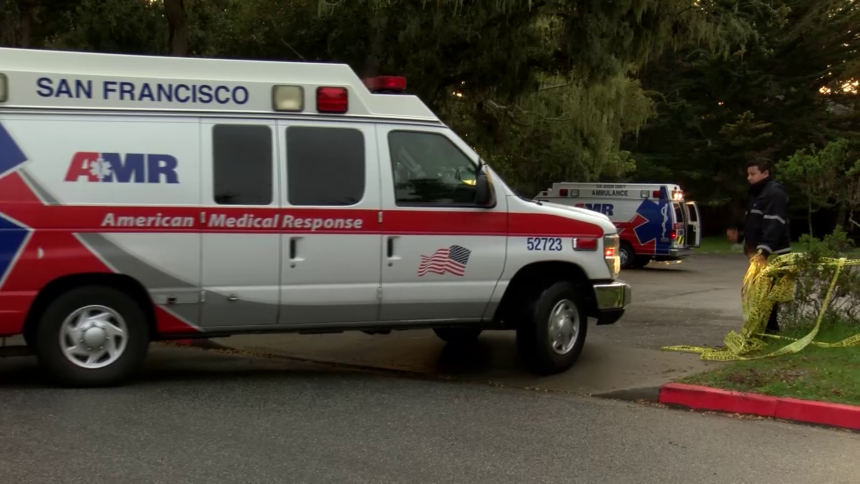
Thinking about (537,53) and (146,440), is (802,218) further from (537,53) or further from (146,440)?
(146,440)

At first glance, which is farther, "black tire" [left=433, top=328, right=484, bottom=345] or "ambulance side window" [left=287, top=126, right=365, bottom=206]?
"black tire" [left=433, top=328, right=484, bottom=345]

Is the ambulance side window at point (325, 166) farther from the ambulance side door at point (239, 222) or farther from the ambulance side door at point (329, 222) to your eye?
the ambulance side door at point (239, 222)

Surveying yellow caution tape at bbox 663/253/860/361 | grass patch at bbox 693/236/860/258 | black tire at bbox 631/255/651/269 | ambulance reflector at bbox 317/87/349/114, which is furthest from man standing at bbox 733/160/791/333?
grass patch at bbox 693/236/860/258

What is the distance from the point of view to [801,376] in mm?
6812

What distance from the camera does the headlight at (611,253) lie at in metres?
7.78

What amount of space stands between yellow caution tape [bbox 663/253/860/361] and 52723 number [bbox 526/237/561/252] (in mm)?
2004

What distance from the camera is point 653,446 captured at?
5.51 metres

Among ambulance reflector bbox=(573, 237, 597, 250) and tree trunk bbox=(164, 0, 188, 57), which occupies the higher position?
tree trunk bbox=(164, 0, 188, 57)

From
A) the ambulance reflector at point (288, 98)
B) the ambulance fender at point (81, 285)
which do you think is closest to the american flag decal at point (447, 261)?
the ambulance reflector at point (288, 98)

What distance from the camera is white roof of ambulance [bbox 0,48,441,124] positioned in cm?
624

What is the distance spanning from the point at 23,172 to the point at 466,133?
1159cm

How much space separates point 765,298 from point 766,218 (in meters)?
0.79

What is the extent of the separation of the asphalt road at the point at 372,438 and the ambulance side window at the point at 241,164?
5.28 ft

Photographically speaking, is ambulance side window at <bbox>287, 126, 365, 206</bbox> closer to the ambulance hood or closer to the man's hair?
the ambulance hood
